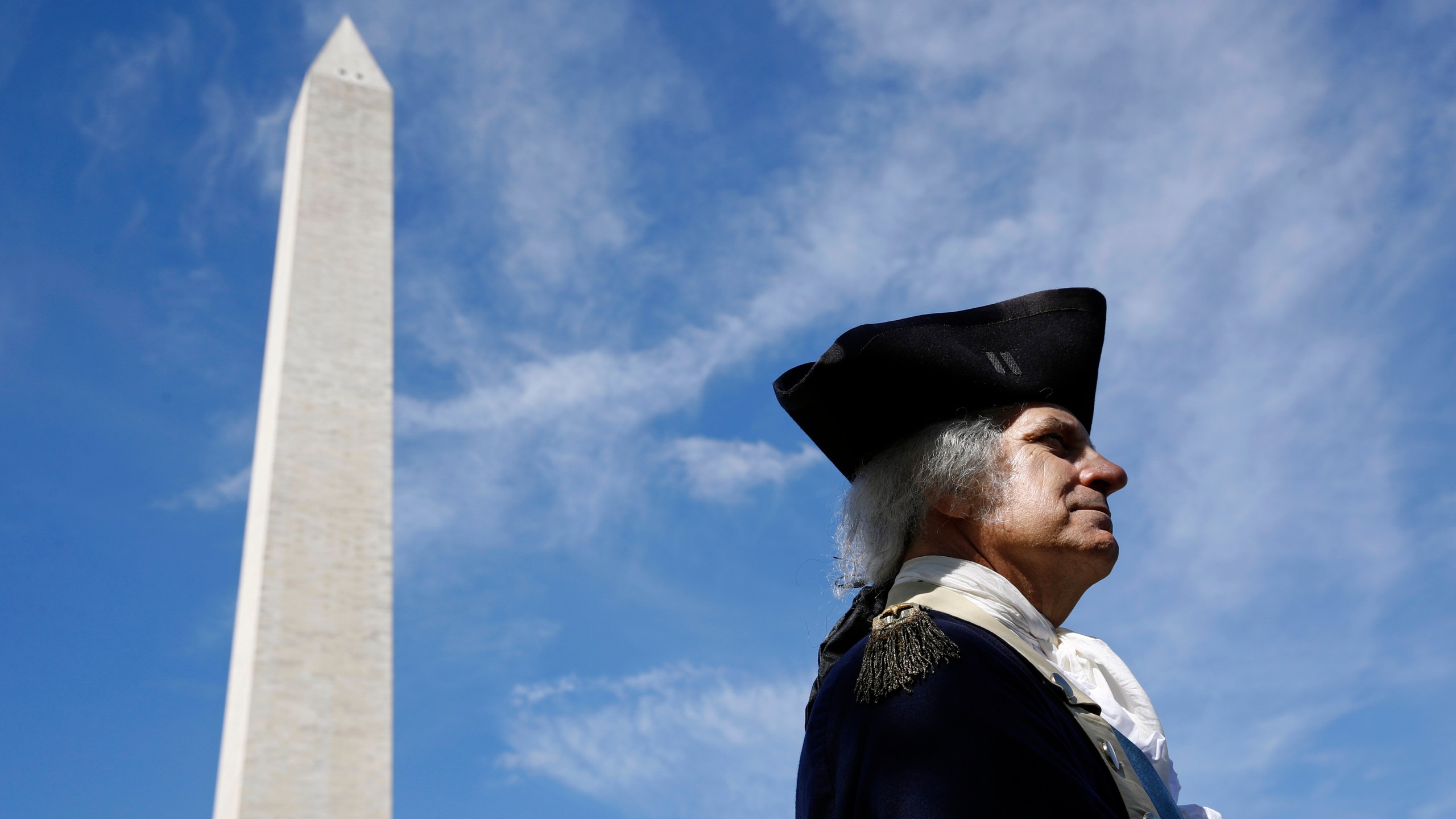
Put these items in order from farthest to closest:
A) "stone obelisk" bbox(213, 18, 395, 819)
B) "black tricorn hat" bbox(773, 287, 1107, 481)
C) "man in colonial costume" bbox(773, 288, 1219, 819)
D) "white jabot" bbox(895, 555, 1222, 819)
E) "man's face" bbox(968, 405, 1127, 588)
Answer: "stone obelisk" bbox(213, 18, 395, 819), "black tricorn hat" bbox(773, 287, 1107, 481), "man's face" bbox(968, 405, 1127, 588), "white jabot" bbox(895, 555, 1222, 819), "man in colonial costume" bbox(773, 288, 1219, 819)

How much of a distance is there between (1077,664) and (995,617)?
13.3 inches

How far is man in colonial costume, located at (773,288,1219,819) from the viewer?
2.13 meters

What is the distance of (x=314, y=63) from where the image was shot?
10.6m

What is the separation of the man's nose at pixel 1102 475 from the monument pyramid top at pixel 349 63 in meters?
9.07

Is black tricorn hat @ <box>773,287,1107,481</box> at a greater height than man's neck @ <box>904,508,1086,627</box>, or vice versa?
black tricorn hat @ <box>773,287,1107,481</box>

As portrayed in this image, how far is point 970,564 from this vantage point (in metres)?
2.69

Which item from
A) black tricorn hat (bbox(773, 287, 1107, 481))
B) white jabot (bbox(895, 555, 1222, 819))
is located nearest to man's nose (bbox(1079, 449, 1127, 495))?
black tricorn hat (bbox(773, 287, 1107, 481))

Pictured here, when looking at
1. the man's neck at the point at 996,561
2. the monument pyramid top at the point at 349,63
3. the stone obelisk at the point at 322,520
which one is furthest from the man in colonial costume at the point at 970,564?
the monument pyramid top at the point at 349,63

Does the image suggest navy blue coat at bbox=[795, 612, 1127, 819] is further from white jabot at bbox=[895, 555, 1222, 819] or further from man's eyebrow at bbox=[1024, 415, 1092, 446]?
man's eyebrow at bbox=[1024, 415, 1092, 446]

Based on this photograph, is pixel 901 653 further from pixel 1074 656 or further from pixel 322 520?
pixel 322 520

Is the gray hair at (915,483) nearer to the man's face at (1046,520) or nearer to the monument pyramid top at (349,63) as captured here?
the man's face at (1046,520)

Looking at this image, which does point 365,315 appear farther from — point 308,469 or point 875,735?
point 875,735

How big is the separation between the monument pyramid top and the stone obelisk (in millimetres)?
514

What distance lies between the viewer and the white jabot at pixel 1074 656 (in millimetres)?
2586
